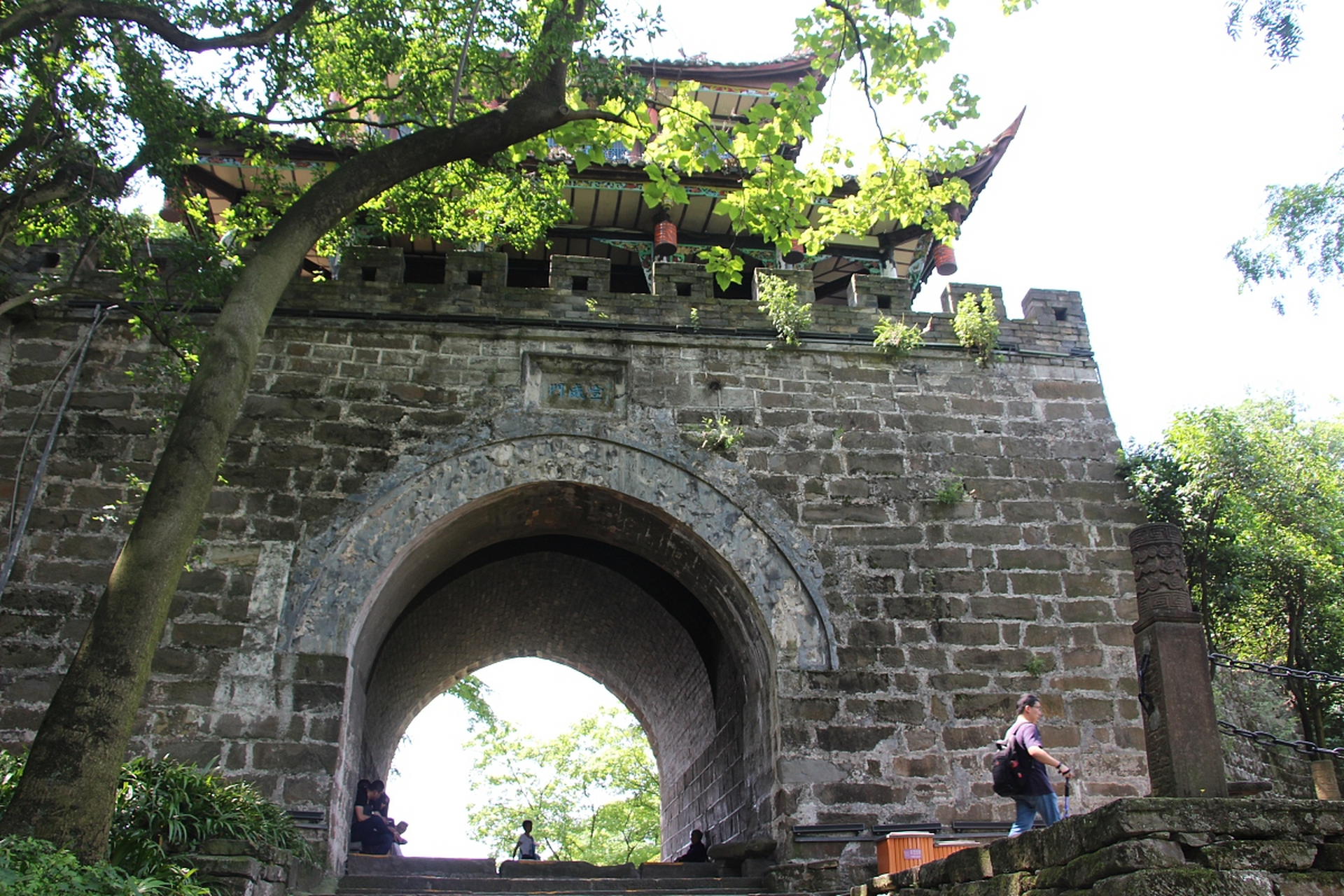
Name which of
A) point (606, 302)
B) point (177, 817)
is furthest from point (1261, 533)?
point (177, 817)

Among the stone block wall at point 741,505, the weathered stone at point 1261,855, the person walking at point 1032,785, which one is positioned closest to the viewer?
the weathered stone at point 1261,855

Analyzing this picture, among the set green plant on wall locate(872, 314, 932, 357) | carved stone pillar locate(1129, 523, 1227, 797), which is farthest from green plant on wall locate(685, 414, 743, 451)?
carved stone pillar locate(1129, 523, 1227, 797)

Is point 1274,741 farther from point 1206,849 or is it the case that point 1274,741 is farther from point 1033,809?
point 1206,849

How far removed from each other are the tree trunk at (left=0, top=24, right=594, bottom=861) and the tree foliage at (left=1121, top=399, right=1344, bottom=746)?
643cm

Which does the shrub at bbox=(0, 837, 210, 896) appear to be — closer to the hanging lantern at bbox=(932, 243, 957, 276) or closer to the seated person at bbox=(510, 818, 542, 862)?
the seated person at bbox=(510, 818, 542, 862)

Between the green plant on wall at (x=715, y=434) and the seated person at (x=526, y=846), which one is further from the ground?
the green plant on wall at (x=715, y=434)

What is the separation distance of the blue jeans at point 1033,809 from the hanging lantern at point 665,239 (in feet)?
24.5

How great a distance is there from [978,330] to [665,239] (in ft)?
13.7

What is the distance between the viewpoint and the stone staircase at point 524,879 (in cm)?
643

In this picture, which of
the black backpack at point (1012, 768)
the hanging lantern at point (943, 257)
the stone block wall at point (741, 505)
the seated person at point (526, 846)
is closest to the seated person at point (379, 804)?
the stone block wall at point (741, 505)

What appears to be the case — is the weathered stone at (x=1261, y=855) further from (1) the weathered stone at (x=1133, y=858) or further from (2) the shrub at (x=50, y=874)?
(2) the shrub at (x=50, y=874)

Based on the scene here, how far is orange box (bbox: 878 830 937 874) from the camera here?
5.88 m

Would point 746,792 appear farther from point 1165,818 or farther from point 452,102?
point 452,102

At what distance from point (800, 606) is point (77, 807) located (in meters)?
4.72
